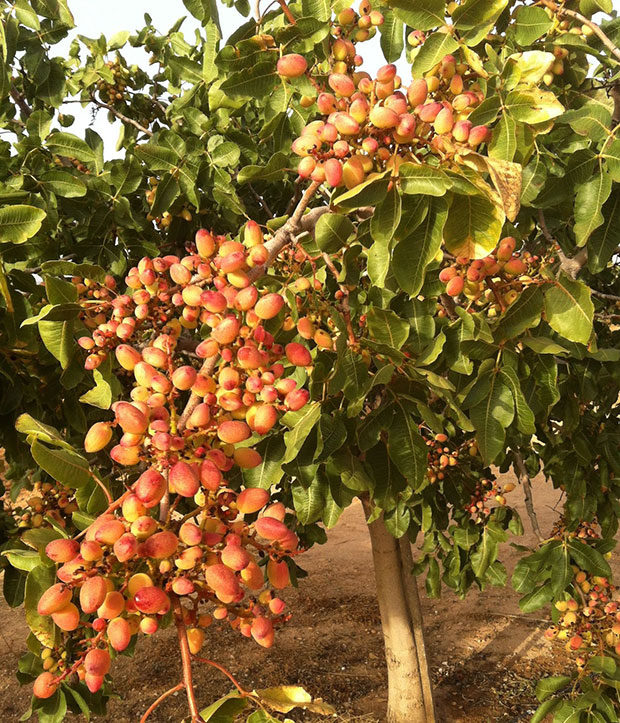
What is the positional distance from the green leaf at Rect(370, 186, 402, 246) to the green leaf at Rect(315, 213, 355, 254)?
0.09 meters

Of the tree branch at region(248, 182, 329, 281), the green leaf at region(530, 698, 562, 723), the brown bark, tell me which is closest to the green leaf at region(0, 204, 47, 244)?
the tree branch at region(248, 182, 329, 281)

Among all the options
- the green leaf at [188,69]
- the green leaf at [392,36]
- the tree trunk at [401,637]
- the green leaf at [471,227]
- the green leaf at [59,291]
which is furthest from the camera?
the tree trunk at [401,637]

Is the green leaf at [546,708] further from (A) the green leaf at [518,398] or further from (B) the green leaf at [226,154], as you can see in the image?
(B) the green leaf at [226,154]

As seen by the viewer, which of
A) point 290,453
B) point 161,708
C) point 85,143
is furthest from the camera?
point 161,708

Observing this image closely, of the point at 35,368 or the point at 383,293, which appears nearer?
the point at 383,293

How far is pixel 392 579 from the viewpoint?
3.30 m

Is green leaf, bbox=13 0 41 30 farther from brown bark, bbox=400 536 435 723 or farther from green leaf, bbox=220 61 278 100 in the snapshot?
brown bark, bbox=400 536 435 723

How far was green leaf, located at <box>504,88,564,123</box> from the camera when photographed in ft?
3.04

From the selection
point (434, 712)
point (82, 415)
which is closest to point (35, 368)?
point (82, 415)

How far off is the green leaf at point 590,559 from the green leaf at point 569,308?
1384 mm

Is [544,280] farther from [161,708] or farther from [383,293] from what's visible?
[161,708]

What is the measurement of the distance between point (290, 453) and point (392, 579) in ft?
8.54

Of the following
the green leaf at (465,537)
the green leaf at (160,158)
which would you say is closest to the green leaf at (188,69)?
the green leaf at (160,158)

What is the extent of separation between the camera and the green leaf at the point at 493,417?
47.6 inches
